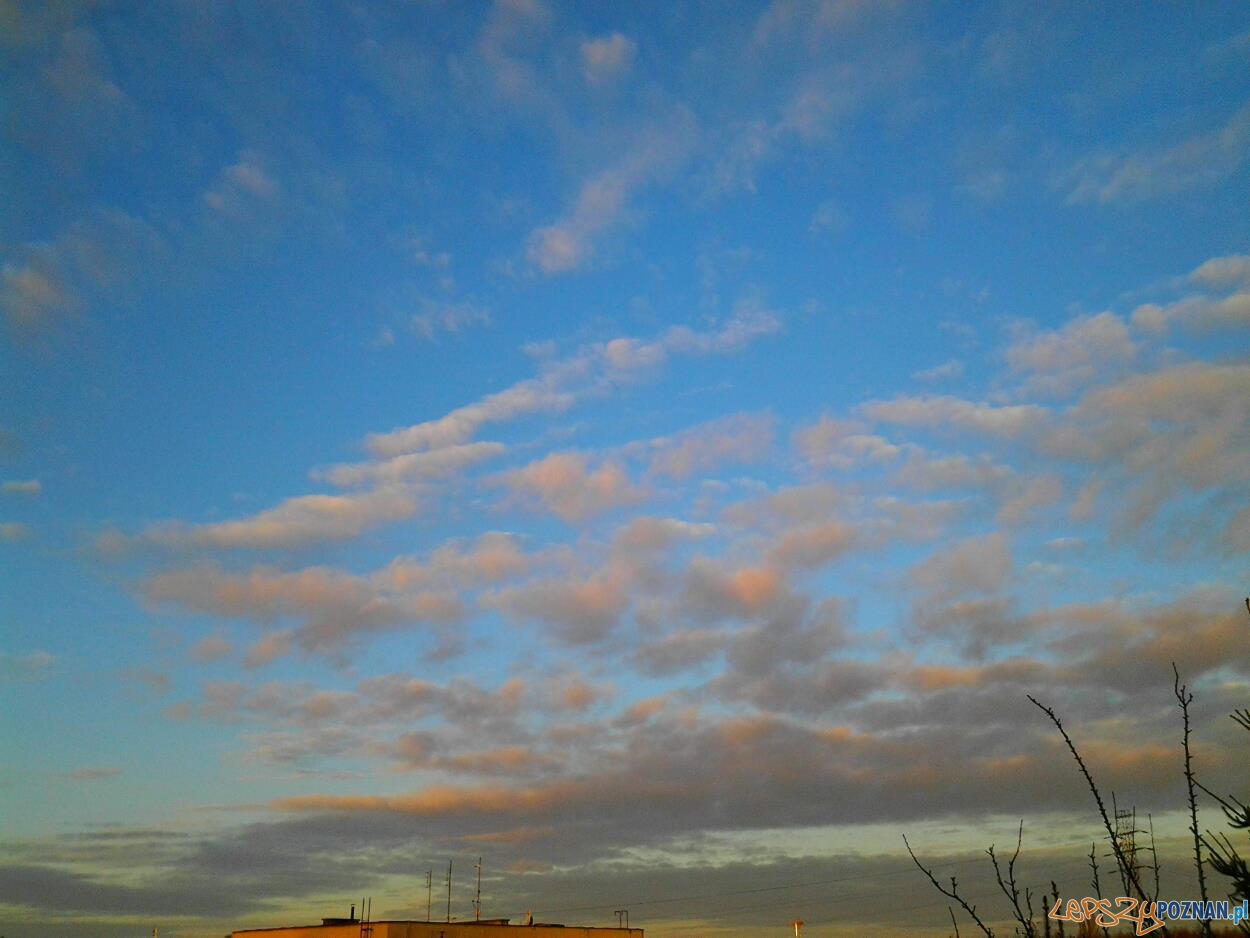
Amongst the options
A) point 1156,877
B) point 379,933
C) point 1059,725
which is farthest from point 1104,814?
point 379,933

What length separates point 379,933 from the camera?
8212cm

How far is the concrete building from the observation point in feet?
271

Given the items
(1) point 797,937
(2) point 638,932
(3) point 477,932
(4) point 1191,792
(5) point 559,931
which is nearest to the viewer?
(4) point 1191,792

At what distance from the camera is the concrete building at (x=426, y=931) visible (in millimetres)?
82625

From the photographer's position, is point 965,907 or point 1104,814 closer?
point 1104,814

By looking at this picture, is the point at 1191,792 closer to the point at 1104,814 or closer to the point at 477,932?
the point at 1104,814

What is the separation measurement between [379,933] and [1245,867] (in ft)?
269

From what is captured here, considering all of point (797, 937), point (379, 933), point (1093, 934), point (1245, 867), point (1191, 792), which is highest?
point (1191, 792)

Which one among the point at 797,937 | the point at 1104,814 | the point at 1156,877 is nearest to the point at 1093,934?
the point at 1156,877

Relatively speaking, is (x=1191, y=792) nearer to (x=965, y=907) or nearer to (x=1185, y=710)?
(x=1185, y=710)

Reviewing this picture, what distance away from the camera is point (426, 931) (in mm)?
84438

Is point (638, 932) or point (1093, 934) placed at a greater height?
point (1093, 934)

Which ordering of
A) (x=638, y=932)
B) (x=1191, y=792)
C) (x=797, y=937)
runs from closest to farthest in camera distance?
(x=1191, y=792)
(x=638, y=932)
(x=797, y=937)

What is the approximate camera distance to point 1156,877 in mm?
12227
